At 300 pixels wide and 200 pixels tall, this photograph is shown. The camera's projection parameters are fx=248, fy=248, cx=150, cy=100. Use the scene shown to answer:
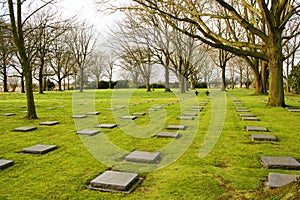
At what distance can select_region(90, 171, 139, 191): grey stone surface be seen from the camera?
249 cm

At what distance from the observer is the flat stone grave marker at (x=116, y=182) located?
2488 mm

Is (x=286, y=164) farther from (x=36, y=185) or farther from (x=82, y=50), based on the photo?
(x=82, y=50)

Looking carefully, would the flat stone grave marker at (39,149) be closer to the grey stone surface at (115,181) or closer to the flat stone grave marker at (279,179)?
the grey stone surface at (115,181)

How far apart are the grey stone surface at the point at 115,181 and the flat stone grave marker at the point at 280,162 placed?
1704 millimetres

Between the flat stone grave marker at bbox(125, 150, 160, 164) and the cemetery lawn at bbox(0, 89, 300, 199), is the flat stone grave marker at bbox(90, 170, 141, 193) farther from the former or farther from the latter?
the flat stone grave marker at bbox(125, 150, 160, 164)

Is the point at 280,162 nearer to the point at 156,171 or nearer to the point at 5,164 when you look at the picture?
the point at 156,171

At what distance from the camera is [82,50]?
33281mm

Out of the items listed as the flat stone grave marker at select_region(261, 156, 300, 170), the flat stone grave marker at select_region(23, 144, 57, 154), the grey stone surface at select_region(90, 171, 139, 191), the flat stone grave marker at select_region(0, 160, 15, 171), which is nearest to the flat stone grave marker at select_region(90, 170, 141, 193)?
the grey stone surface at select_region(90, 171, 139, 191)

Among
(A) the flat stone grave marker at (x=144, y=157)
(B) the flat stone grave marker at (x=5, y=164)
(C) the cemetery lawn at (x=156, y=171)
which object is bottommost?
(C) the cemetery lawn at (x=156, y=171)

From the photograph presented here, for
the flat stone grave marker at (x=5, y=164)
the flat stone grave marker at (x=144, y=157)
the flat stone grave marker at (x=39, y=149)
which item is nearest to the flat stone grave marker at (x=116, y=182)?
the flat stone grave marker at (x=144, y=157)

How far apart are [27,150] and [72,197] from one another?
193cm

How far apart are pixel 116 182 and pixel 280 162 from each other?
83.2 inches

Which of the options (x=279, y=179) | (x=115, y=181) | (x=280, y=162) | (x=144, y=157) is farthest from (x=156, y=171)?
(x=280, y=162)

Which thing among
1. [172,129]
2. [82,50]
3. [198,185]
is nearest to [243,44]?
[172,129]
